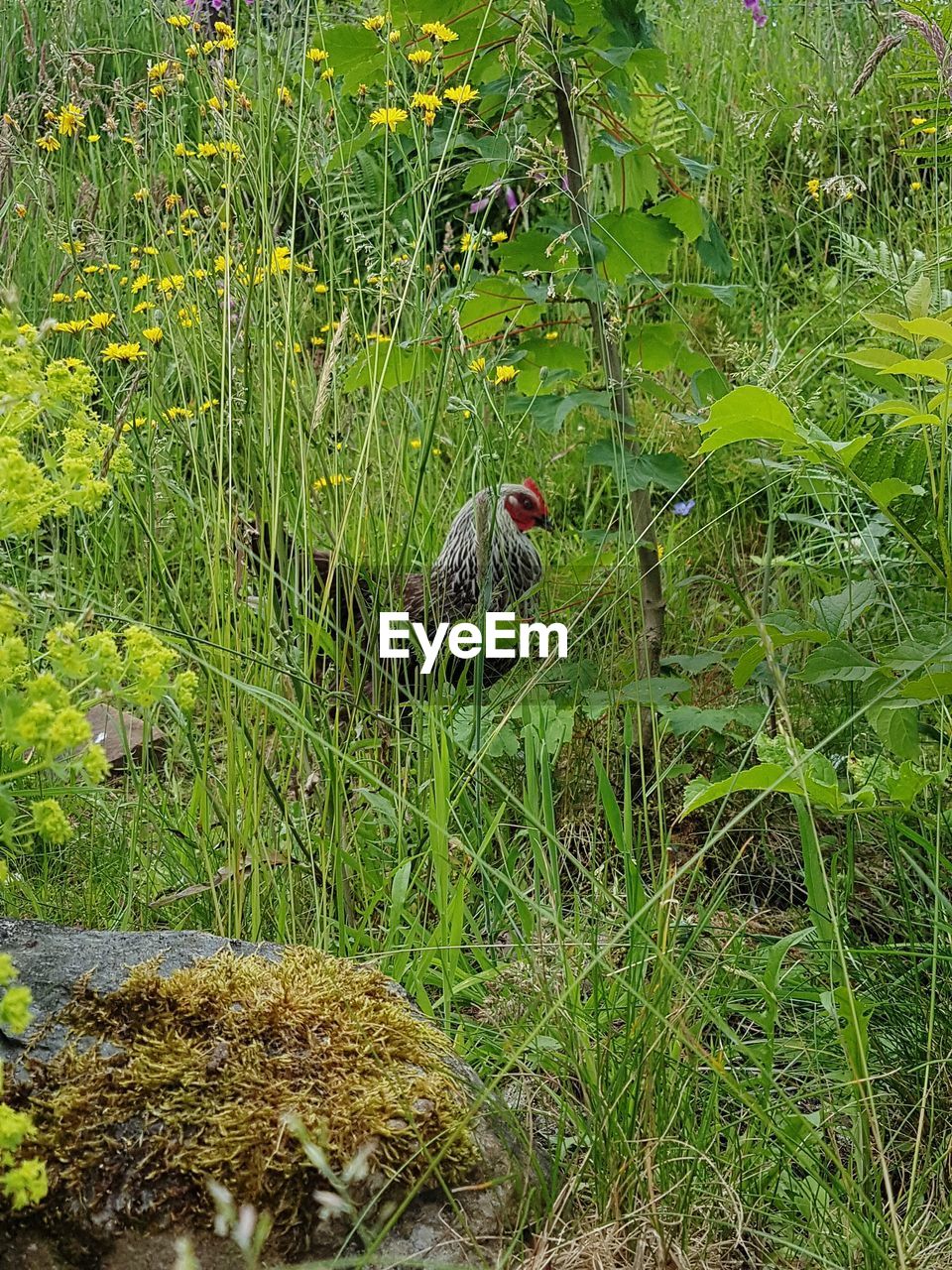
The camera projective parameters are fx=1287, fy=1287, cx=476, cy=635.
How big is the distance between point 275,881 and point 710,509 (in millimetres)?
1966

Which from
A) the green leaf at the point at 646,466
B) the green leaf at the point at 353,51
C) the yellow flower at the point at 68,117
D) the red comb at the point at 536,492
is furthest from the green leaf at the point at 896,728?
the yellow flower at the point at 68,117

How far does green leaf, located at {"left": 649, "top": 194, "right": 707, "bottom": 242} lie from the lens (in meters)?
2.56

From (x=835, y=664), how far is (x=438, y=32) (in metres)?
1.21

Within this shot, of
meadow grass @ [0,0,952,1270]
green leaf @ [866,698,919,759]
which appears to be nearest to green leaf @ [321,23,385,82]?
meadow grass @ [0,0,952,1270]

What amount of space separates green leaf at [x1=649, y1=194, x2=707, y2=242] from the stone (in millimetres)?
1696

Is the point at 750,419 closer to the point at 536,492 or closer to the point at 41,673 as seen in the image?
the point at 41,673

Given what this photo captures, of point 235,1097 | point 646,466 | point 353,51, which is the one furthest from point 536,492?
point 235,1097

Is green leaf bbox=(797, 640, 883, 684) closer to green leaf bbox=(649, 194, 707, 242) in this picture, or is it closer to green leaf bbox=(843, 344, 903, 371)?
green leaf bbox=(843, 344, 903, 371)

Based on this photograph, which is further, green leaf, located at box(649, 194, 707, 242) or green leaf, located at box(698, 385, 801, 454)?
green leaf, located at box(649, 194, 707, 242)

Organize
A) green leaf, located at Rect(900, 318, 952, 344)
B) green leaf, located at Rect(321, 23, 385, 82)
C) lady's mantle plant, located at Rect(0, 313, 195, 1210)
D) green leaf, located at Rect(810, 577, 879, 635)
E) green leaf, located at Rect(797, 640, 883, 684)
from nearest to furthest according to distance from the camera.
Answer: lady's mantle plant, located at Rect(0, 313, 195, 1210), green leaf, located at Rect(900, 318, 952, 344), green leaf, located at Rect(797, 640, 883, 684), green leaf, located at Rect(810, 577, 879, 635), green leaf, located at Rect(321, 23, 385, 82)

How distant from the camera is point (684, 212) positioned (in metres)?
2.57

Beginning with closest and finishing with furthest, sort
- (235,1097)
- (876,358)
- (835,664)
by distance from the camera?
(235,1097)
(876,358)
(835,664)

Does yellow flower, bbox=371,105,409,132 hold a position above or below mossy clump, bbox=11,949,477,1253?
above

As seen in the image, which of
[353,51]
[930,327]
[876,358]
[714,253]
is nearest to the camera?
[930,327]
